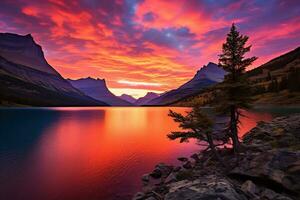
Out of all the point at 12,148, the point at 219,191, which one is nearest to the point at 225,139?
the point at 219,191

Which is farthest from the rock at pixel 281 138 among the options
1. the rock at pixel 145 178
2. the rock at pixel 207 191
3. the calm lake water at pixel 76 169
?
the rock at pixel 145 178

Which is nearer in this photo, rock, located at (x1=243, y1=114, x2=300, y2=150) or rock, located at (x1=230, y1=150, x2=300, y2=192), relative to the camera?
rock, located at (x1=230, y1=150, x2=300, y2=192)

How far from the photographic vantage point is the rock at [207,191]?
1448 cm

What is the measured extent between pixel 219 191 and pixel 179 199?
2882 millimetres

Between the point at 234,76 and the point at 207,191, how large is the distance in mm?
16691

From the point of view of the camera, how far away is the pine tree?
26078 millimetres

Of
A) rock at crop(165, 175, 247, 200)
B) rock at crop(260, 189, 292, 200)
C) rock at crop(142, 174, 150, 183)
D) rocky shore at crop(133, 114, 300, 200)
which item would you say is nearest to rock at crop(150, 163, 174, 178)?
rock at crop(142, 174, 150, 183)

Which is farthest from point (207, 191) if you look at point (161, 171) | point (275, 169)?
point (161, 171)

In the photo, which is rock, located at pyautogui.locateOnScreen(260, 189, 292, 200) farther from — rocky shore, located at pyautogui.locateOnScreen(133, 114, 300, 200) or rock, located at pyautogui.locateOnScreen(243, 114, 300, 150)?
rock, located at pyautogui.locateOnScreen(243, 114, 300, 150)

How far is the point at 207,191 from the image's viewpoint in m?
15.0

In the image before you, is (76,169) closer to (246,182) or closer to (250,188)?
(246,182)

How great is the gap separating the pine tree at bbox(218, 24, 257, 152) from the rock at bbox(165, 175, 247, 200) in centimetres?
1169

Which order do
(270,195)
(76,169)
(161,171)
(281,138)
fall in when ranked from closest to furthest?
(270,195) → (161,171) → (281,138) → (76,169)

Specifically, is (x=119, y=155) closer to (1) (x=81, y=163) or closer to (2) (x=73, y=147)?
(1) (x=81, y=163)
